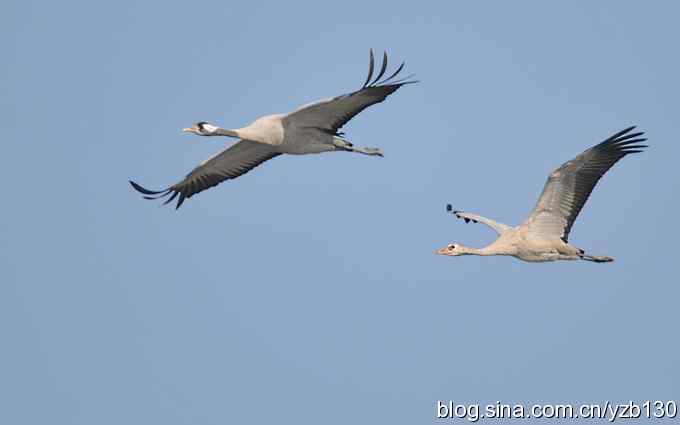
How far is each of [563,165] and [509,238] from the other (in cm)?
166

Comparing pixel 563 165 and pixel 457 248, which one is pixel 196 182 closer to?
pixel 457 248

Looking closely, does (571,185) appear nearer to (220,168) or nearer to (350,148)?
(350,148)

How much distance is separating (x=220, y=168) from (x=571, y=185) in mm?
6348

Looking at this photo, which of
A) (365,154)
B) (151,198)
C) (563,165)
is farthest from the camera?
(151,198)

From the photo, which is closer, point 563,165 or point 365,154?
point 563,165

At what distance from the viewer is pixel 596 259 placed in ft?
69.6

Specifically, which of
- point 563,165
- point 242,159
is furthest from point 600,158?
point 242,159

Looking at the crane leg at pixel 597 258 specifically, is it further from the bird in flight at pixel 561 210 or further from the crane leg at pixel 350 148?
the crane leg at pixel 350 148

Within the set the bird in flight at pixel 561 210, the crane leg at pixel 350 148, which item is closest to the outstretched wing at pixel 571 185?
the bird in flight at pixel 561 210

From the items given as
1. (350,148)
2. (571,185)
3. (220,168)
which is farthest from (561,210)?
(220,168)

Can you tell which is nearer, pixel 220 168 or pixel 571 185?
pixel 571 185

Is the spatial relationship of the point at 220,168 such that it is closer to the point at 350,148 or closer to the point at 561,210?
the point at 350,148

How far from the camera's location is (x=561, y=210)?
2067 centimetres

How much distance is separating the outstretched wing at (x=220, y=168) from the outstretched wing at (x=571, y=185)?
483cm
